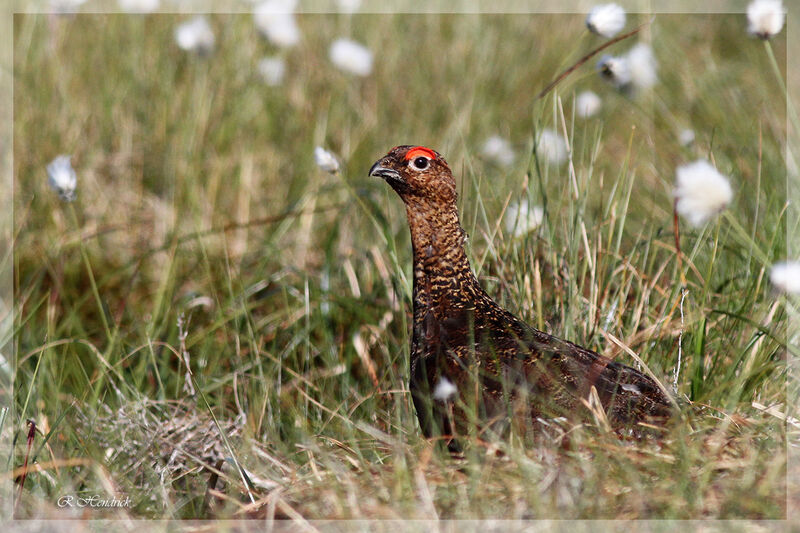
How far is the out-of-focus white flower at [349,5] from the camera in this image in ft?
22.6

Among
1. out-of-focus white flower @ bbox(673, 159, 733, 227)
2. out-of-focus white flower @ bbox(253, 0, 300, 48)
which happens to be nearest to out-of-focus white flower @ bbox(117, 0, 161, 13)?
out-of-focus white flower @ bbox(253, 0, 300, 48)

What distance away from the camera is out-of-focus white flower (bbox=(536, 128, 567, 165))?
386cm

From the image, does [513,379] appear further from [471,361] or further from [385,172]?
[385,172]

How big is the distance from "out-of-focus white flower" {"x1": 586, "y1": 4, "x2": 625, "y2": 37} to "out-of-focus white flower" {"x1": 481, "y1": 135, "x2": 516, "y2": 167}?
1.85 m

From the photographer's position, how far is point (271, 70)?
6.12m

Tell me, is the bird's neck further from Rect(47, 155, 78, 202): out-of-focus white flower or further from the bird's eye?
Rect(47, 155, 78, 202): out-of-focus white flower

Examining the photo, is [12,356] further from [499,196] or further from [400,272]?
[499,196]

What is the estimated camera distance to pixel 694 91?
6.12 meters

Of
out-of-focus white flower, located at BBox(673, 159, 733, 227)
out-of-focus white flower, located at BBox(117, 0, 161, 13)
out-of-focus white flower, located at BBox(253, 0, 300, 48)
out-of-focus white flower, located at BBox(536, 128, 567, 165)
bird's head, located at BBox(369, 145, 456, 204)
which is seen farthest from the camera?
out-of-focus white flower, located at BBox(117, 0, 161, 13)

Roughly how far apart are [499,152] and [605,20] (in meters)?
2.01

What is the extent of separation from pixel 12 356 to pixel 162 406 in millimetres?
793

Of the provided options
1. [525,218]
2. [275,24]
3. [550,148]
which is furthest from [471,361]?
[275,24]

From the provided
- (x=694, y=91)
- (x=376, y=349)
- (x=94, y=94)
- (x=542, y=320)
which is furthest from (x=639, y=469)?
(x=94, y=94)
